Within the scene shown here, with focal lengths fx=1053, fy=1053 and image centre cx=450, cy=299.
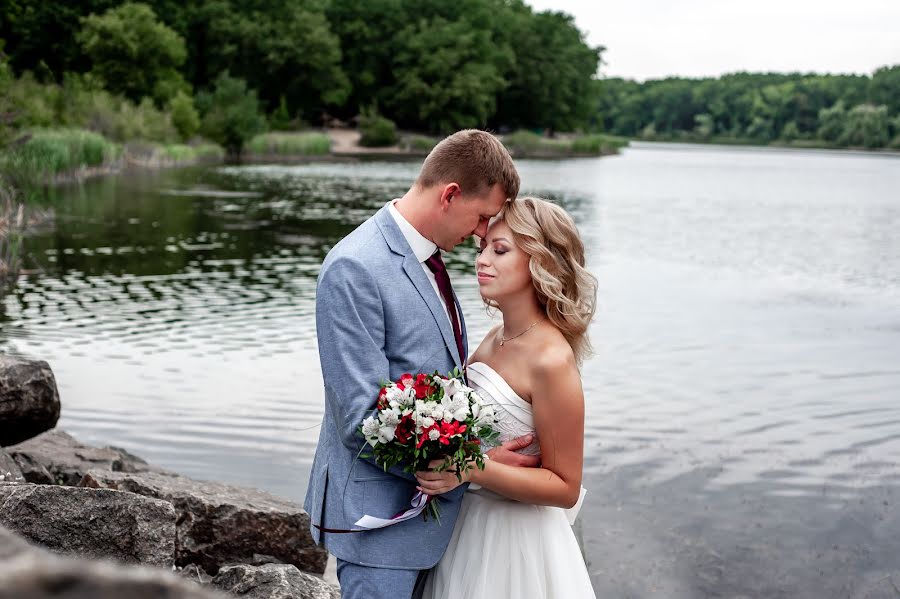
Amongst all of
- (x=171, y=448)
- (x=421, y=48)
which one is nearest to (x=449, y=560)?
(x=171, y=448)

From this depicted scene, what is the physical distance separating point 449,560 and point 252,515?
2.89m

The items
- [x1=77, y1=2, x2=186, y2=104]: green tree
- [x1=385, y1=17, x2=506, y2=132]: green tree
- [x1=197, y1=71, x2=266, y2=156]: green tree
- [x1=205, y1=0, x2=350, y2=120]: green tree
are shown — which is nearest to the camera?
[x1=197, y1=71, x2=266, y2=156]: green tree

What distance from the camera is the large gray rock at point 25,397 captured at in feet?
23.9

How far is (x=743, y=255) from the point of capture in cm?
2523

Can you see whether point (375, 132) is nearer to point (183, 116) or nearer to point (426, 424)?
point (183, 116)

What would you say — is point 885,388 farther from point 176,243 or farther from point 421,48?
point 421,48

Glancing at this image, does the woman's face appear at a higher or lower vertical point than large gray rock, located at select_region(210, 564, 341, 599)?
higher

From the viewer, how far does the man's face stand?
11.3 ft

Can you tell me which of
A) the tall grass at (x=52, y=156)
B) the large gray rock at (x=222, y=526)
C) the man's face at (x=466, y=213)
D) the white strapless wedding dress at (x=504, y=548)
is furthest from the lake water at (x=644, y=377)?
the man's face at (x=466, y=213)

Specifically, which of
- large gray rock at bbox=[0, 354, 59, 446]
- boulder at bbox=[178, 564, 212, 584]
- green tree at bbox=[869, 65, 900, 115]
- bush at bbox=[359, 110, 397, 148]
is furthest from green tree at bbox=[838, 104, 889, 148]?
boulder at bbox=[178, 564, 212, 584]

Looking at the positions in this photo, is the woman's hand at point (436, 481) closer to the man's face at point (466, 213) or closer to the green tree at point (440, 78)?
the man's face at point (466, 213)

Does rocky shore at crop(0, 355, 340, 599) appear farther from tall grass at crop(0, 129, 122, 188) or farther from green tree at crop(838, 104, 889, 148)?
green tree at crop(838, 104, 889, 148)

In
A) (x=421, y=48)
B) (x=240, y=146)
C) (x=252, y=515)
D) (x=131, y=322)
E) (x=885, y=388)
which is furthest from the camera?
(x=421, y=48)

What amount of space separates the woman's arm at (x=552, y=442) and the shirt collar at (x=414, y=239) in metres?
0.56
